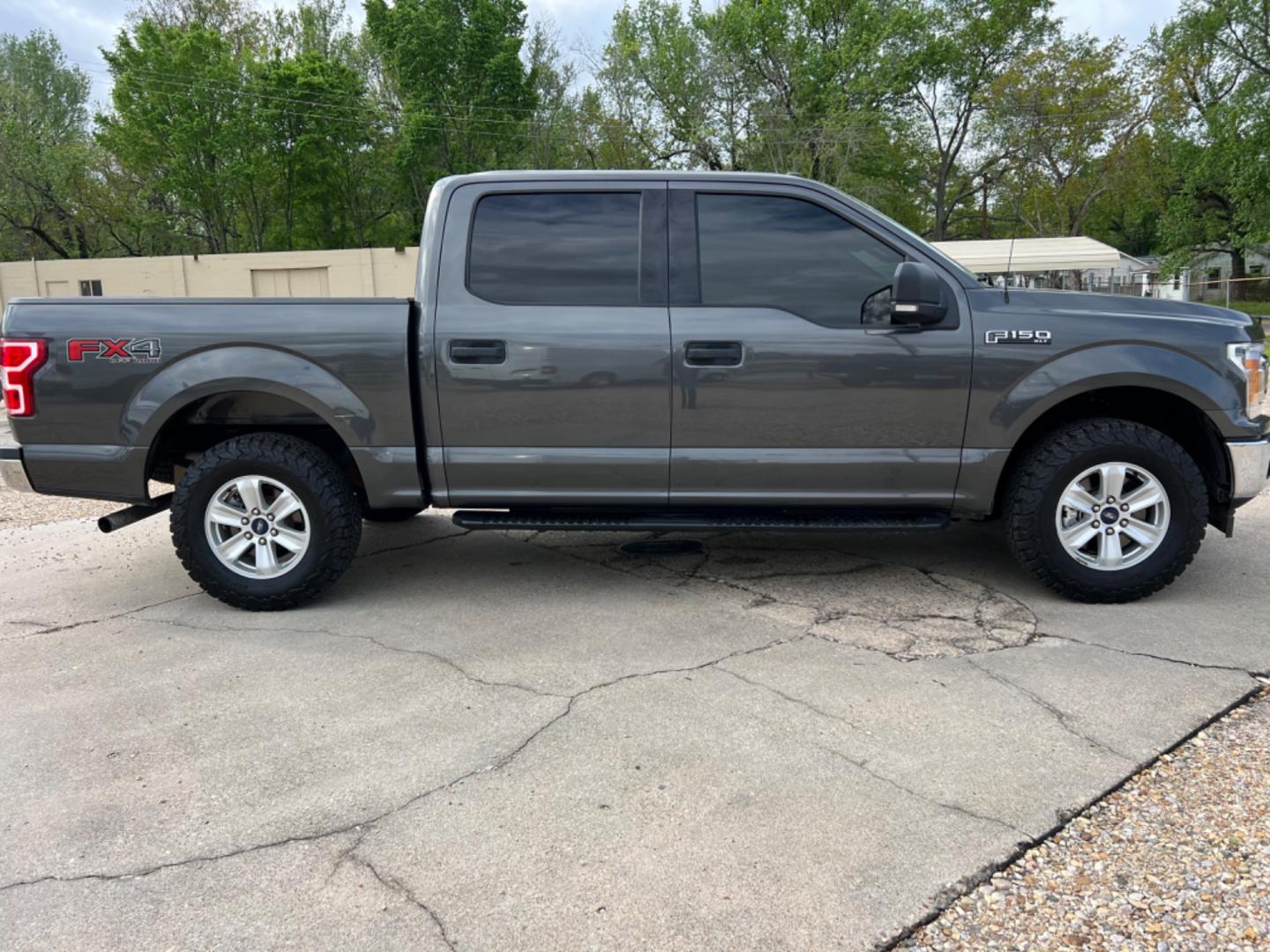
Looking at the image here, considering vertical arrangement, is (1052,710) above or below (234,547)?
below

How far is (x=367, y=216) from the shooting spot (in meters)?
41.9

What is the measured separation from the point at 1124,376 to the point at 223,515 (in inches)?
165

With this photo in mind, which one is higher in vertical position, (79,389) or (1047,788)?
(79,389)

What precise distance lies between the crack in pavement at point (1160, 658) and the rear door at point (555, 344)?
1.87 metres

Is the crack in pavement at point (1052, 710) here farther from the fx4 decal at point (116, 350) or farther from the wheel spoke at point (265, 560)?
the fx4 decal at point (116, 350)

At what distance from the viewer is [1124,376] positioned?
162 inches

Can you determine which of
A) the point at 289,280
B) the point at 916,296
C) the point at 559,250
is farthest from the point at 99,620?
the point at 289,280

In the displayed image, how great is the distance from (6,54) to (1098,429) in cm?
5942

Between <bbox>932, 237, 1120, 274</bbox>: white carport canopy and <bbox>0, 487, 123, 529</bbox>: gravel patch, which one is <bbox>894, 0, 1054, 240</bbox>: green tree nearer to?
<bbox>932, 237, 1120, 274</bbox>: white carport canopy

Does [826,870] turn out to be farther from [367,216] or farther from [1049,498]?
[367,216]

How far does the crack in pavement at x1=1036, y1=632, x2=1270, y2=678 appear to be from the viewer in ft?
11.8

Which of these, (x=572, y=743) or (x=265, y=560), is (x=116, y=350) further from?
(x=572, y=743)

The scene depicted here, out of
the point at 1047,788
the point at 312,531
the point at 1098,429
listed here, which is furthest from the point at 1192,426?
the point at 312,531

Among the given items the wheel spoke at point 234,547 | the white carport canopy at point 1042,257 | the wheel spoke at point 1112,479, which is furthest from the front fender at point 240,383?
the white carport canopy at point 1042,257
